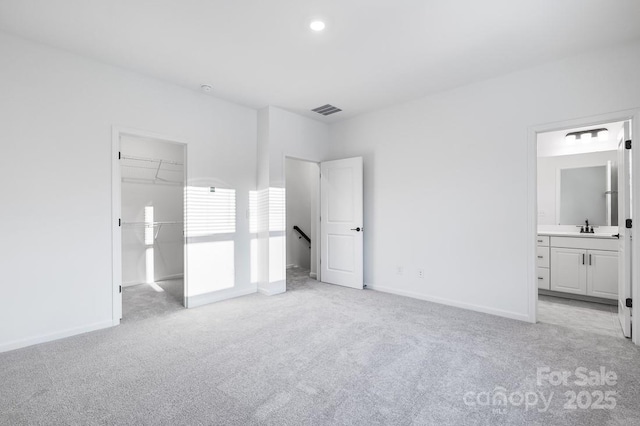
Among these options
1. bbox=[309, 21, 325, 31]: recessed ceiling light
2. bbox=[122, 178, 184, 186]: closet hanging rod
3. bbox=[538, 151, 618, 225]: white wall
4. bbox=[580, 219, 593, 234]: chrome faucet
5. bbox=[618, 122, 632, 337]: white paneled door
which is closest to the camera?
bbox=[309, 21, 325, 31]: recessed ceiling light

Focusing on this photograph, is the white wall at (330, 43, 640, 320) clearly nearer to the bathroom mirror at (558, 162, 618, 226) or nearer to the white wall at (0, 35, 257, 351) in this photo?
the bathroom mirror at (558, 162, 618, 226)

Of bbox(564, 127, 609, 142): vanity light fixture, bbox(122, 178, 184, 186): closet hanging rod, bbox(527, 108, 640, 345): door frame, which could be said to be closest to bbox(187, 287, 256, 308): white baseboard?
bbox(122, 178, 184, 186): closet hanging rod

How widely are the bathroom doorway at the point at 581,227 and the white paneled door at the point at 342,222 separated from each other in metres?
2.23

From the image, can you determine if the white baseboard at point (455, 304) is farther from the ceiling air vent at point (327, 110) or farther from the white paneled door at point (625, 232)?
the ceiling air vent at point (327, 110)

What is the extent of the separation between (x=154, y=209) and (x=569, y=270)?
20.7 feet

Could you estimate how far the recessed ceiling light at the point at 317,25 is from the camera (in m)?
2.47

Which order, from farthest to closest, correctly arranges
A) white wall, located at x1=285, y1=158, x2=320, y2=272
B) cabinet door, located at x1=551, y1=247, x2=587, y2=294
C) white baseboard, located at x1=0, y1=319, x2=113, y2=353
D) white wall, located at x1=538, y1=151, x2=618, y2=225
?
white wall, located at x1=285, y1=158, x2=320, y2=272
white wall, located at x1=538, y1=151, x2=618, y2=225
cabinet door, located at x1=551, y1=247, x2=587, y2=294
white baseboard, located at x1=0, y1=319, x2=113, y2=353

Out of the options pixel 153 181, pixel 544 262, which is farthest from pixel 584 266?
pixel 153 181

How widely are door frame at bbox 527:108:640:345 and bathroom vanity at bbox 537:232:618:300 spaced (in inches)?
51.5

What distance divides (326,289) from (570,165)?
415 cm

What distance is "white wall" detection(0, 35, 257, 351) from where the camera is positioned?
2.64 metres

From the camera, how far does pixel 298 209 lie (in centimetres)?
664

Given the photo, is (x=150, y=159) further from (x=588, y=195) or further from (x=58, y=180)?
(x=588, y=195)

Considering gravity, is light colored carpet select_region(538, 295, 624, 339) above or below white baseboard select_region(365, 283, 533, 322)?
below
